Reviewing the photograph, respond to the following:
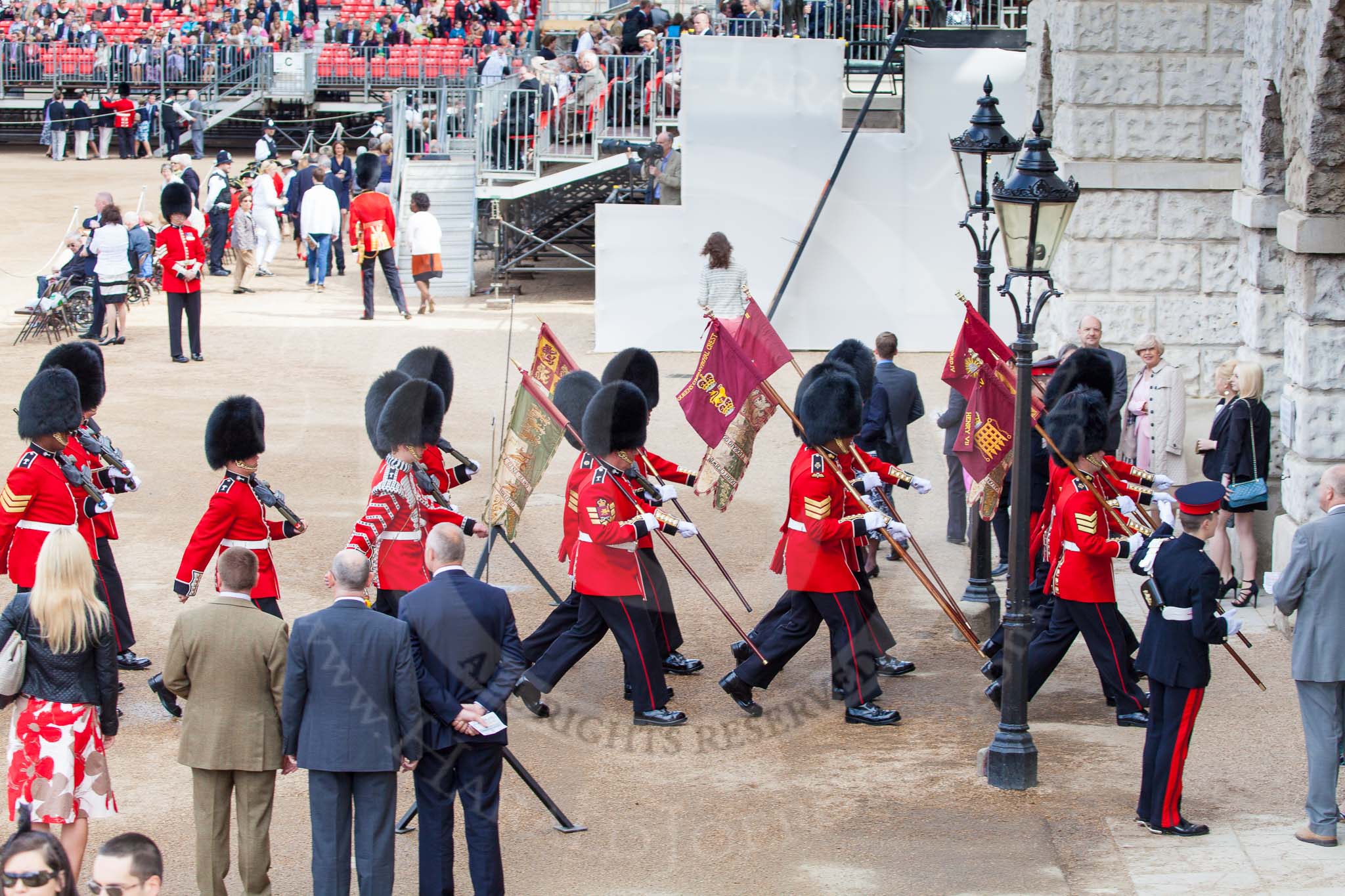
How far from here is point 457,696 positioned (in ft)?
19.7

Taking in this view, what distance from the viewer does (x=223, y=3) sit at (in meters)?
37.0

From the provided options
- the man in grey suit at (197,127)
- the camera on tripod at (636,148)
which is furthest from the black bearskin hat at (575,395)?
the man in grey suit at (197,127)

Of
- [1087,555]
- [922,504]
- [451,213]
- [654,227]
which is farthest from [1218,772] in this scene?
[451,213]

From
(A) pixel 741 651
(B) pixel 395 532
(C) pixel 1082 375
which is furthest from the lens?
(C) pixel 1082 375

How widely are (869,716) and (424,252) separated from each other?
38.5 feet

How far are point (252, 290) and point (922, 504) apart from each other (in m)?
10.9

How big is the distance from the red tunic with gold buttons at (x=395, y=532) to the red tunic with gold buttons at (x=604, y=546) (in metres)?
0.65

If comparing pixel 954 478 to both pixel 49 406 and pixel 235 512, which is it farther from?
pixel 49 406

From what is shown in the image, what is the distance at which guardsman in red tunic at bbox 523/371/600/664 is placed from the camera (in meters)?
8.11

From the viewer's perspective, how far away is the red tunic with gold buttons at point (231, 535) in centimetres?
768

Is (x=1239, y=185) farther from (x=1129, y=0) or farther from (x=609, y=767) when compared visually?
(x=609, y=767)

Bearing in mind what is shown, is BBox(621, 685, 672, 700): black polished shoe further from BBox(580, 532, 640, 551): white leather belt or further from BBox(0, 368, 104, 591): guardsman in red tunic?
BBox(0, 368, 104, 591): guardsman in red tunic

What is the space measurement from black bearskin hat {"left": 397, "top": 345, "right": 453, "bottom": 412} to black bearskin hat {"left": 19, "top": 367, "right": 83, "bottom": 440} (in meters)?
1.82

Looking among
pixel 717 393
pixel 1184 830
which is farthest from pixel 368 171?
pixel 1184 830
